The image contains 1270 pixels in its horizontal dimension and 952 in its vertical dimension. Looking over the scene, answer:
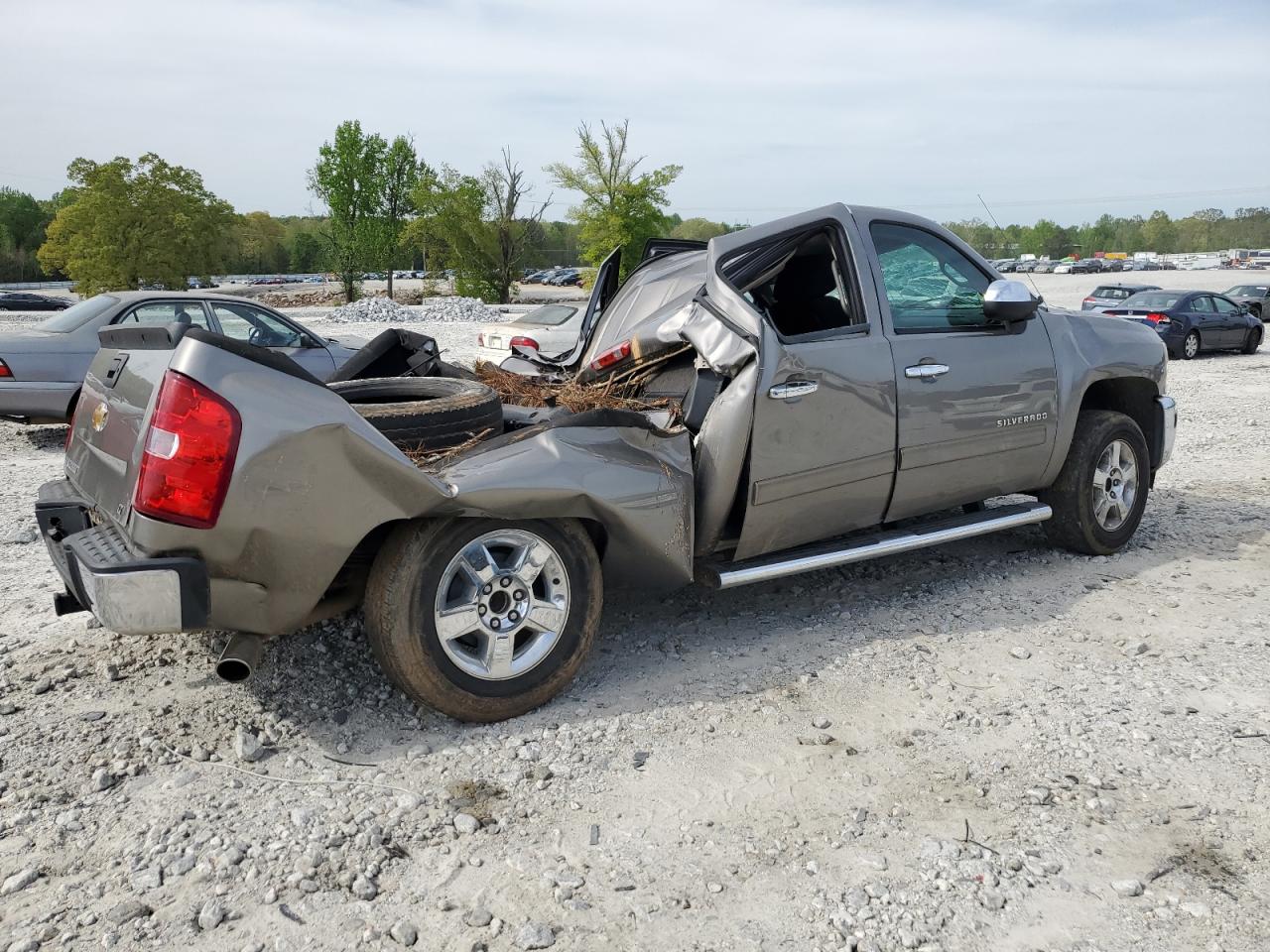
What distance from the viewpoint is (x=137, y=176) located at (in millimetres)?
40062

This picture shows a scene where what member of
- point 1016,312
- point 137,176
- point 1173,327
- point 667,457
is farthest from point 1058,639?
point 137,176

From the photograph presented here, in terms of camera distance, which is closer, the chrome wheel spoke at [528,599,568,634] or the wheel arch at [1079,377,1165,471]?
the chrome wheel spoke at [528,599,568,634]

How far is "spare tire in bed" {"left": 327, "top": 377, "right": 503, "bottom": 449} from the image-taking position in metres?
3.82

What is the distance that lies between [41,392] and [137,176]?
35.8 metres

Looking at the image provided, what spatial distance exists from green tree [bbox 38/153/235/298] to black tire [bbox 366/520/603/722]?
137 feet

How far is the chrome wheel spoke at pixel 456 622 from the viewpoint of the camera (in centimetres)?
357

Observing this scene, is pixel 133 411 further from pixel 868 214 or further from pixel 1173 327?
pixel 1173 327

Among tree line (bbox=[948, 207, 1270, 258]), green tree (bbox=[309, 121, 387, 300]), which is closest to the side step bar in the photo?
green tree (bbox=[309, 121, 387, 300])

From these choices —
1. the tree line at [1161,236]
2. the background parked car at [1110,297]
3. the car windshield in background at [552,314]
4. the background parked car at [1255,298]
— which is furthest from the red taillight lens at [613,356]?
the tree line at [1161,236]

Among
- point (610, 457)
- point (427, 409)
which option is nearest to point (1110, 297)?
point (610, 457)

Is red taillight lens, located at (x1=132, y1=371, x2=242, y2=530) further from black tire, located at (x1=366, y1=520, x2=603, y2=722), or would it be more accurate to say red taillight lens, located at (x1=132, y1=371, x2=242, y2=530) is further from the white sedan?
the white sedan

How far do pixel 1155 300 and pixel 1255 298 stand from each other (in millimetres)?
12714

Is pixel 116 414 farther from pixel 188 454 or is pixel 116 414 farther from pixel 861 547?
pixel 861 547

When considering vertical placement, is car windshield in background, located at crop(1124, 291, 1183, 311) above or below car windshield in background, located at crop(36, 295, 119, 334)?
below
